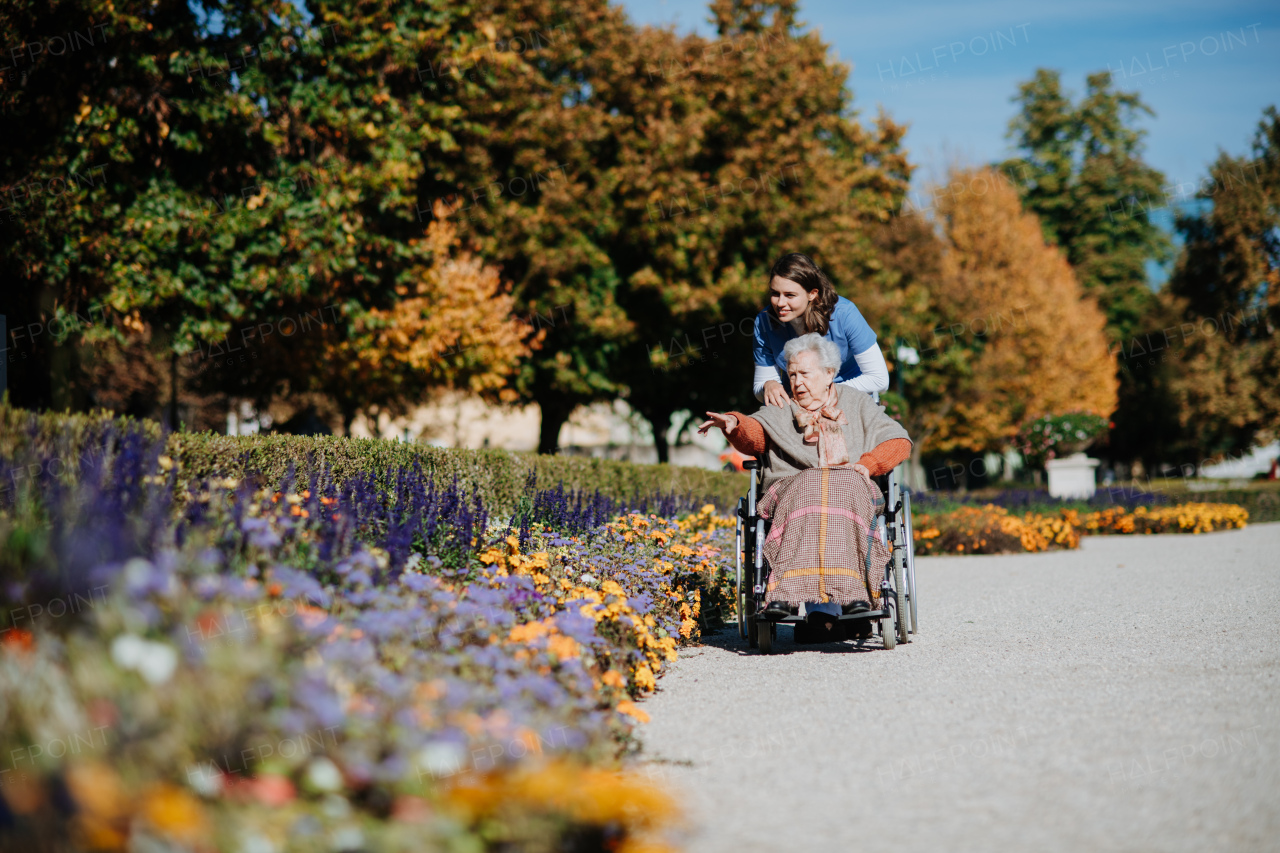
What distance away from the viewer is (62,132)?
11.7 m

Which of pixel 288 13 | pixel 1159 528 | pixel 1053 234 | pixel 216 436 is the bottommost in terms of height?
pixel 1159 528

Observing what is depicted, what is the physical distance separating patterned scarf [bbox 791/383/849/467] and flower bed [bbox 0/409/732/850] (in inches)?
67.2

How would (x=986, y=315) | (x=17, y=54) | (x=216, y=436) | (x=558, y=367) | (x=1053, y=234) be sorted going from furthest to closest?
1. (x=1053, y=234)
2. (x=986, y=315)
3. (x=558, y=367)
4. (x=17, y=54)
5. (x=216, y=436)

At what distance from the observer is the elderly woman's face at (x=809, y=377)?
18.6ft

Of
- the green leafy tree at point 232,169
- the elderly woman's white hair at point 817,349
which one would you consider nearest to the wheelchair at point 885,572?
the elderly woman's white hair at point 817,349

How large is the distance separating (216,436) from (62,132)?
8.94 meters

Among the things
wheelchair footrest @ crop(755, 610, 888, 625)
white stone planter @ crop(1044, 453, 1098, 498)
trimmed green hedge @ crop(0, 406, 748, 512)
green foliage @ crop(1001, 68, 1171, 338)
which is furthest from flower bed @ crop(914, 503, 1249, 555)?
green foliage @ crop(1001, 68, 1171, 338)

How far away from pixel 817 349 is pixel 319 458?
2.92 meters

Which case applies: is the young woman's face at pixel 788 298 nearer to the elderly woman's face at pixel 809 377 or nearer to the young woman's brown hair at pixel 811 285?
the young woman's brown hair at pixel 811 285

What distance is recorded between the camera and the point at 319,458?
17.6ft

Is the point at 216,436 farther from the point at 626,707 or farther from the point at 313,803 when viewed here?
the point at 313,803

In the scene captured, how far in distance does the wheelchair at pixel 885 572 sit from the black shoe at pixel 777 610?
0.10 feet

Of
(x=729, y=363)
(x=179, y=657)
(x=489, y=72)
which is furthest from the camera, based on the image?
(x=729, y=363)

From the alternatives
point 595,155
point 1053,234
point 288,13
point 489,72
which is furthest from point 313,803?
point 1053,234
